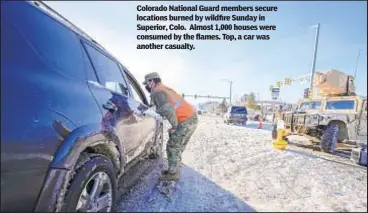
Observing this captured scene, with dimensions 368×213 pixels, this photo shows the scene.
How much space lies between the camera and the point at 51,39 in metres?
1.80

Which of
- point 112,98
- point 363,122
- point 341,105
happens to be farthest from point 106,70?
point 341,105

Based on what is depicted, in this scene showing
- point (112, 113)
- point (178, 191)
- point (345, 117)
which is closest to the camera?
point (112, 113)

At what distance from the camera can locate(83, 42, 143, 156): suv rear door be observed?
2.33 m

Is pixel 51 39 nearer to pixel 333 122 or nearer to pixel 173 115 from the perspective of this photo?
pixel 173 115

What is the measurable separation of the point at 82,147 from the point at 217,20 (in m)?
4.42

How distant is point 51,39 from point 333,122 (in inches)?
307

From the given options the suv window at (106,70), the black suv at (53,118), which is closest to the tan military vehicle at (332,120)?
the suv window at (106,70)

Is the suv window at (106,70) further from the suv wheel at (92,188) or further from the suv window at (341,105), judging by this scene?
the suv window at (341,105)

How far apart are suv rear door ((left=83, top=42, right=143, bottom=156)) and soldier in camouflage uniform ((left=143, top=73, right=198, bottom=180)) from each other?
37 cm

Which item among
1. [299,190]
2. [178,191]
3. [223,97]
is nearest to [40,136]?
[178,191]

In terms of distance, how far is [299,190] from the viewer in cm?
345

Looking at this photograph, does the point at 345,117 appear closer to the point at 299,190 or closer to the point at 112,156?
the point at 299,190

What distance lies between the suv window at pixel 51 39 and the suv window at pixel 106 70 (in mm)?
321

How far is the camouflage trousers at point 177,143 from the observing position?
12.4ft
